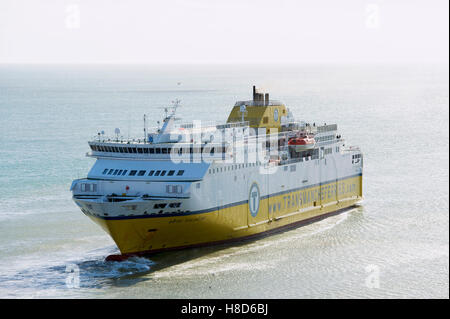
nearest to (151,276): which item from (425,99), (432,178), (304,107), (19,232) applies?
(19,232)

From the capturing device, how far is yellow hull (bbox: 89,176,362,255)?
31031 millimetres

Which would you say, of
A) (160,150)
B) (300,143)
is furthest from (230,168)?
(300,143)

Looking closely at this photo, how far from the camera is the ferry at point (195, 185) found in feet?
102

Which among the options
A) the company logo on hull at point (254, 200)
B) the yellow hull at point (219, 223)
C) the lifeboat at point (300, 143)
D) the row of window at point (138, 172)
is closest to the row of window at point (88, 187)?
the row of window at point (138, 172)

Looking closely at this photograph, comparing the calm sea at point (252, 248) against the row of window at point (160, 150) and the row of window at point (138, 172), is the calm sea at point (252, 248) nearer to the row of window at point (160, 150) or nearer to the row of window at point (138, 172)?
the row of window at point (138, 172)

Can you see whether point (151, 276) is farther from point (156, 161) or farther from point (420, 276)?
point (420, 276)

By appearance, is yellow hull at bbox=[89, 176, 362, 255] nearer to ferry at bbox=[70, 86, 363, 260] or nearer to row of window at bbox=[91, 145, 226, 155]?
ferry at bbox=[70, 86, 363, 260]

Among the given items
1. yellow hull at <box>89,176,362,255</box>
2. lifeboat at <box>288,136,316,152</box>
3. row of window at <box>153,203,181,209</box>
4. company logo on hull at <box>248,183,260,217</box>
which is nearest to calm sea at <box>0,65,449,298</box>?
yellow hull at <box>89,176,362,255</box>

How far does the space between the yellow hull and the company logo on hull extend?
0.24 metres

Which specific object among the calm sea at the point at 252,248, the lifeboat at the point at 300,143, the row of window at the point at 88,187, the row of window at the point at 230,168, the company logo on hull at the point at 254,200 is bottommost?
the calm sea at the point at 252,248

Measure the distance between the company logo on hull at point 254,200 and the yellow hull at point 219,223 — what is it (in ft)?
0.80

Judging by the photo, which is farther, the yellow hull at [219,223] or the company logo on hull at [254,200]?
the company logo on hull at [254,200]

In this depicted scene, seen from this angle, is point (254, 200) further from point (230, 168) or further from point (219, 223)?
point (219, 223)

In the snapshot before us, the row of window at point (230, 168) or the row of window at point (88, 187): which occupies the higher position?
the row of window at point (230, 168)
